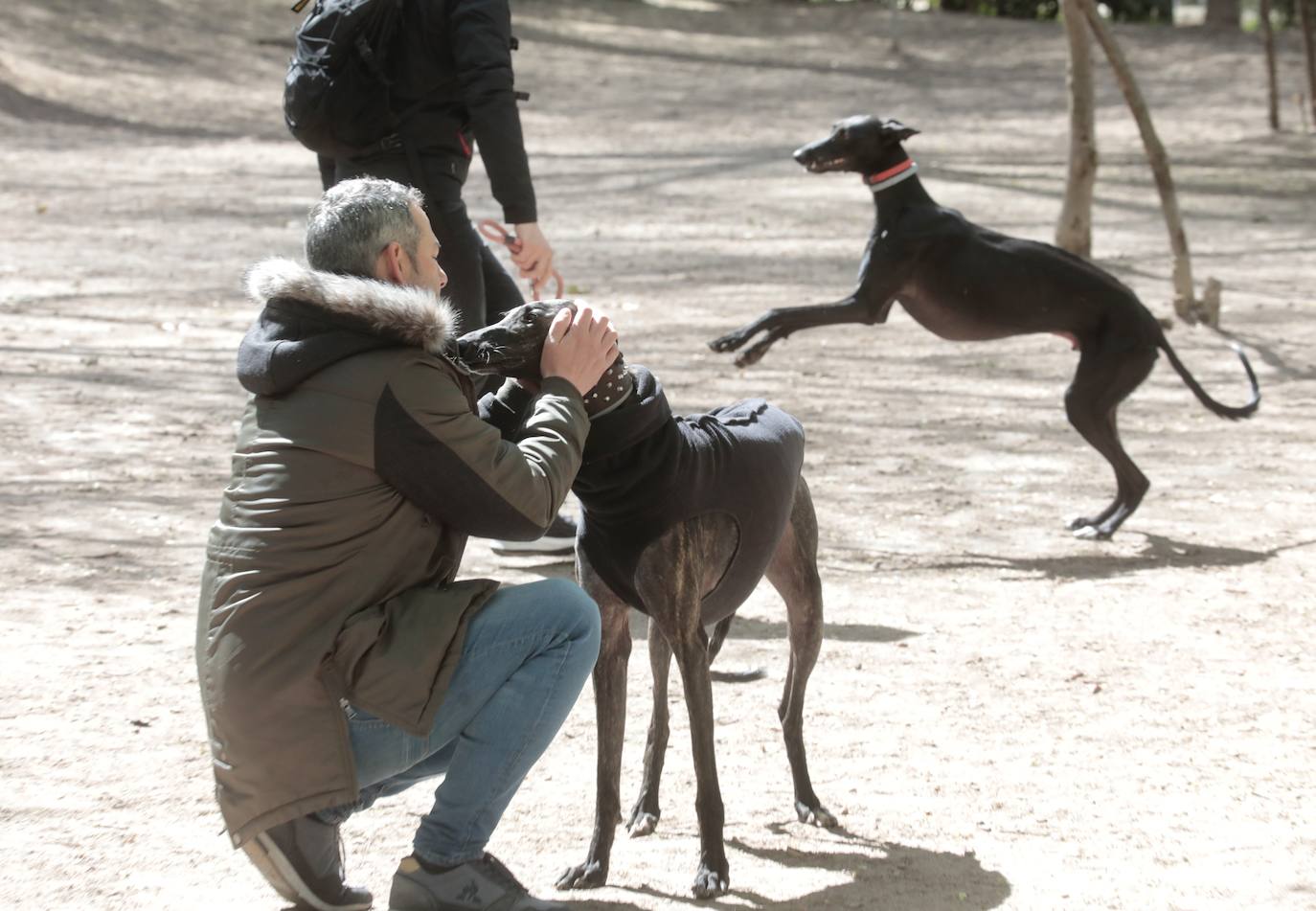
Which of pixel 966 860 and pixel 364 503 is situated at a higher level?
pixel 364 503

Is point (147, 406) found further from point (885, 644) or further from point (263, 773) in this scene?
point (263, 773)

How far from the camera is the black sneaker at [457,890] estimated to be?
3.13m

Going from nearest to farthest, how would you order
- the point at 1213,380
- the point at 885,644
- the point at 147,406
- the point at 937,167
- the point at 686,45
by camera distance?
1. the point at 885,644
2. the point at 147,406
3. the point at 1213,380
4. the point at 937,167
5. the point at 686,45

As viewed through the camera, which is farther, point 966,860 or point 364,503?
point 966,860

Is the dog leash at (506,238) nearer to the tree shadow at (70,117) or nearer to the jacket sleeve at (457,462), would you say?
the jacket sleeve at (457,462)

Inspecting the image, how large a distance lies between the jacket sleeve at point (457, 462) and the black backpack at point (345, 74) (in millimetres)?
2168

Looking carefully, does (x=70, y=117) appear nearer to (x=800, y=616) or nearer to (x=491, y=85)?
(x=491, y=85)

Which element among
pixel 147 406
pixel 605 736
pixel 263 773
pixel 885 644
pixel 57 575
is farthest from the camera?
pixel 147 406

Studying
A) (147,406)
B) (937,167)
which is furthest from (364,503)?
(937,167)

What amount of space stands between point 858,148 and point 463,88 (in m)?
1.97

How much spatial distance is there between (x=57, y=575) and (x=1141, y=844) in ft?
12.4

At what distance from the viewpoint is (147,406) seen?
7.90m

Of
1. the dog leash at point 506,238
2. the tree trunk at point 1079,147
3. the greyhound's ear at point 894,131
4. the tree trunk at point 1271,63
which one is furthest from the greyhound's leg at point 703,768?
the tree trunk at point 1271,63

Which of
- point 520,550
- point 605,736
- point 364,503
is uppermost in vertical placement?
point 364,503
